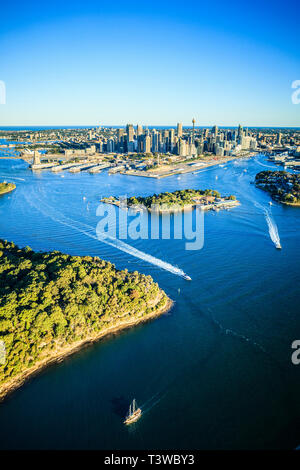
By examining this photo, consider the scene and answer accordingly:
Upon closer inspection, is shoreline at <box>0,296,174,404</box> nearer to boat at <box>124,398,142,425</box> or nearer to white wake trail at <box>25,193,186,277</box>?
white wake trail at <box>25,193,186,277</box>

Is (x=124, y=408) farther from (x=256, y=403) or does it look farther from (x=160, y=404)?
(x=256, y=403)

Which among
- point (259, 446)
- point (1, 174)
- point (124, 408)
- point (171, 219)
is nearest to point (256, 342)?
point (259, 446)

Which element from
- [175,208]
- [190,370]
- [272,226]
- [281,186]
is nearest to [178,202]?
[175,208]

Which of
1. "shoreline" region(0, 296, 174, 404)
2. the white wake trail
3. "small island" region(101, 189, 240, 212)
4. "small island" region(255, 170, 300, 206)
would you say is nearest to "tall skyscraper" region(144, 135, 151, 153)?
"small island" region(255, 170, 300, 206)

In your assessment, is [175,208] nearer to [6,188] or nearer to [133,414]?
[6,188]

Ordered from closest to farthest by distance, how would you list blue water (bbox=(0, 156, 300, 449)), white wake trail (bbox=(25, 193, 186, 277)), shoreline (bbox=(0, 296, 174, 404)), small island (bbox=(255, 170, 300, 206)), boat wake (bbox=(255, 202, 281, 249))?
blue water (bbox=(0, 156, 300, 449))
shoreline (bbox=(0, 296, 174, 404))
white wake trail (bbox=(25, 193, 186, 277))
boat wake (bbox=(255, 202, 281, 249))
small island (bbox=(255, 170, 300, 206))

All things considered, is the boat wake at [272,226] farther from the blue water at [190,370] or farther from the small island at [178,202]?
the small island at [178,202]
